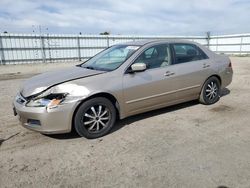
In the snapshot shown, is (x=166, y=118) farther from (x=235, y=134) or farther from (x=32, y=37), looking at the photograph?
(x=32, y=37)

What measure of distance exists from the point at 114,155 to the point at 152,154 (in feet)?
1.78

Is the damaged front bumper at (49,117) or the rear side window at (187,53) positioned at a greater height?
the rear side window at (187,53)

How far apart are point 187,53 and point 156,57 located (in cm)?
93

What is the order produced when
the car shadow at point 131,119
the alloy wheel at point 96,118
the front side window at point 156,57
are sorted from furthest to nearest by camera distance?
the front side window at point 156,57 → the car shadow at point 131,119 → the alloy wheel at point 96,118

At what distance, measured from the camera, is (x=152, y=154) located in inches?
134

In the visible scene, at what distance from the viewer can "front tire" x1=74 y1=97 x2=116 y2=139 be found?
382cm

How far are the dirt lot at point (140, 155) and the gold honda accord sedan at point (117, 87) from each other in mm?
301

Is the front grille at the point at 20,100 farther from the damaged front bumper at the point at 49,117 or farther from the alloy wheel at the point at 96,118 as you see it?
the alloy wheel at the point at 96,118

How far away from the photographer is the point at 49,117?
11.9 feet

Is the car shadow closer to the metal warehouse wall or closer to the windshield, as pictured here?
the windshield

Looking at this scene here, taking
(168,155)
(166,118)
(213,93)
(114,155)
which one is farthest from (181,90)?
(114,155)

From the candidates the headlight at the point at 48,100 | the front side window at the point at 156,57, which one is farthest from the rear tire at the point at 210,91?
the headlight at the point at 48,100

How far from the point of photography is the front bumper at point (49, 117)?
11.9 ft

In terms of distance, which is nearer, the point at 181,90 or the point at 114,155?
the point at 114,155
